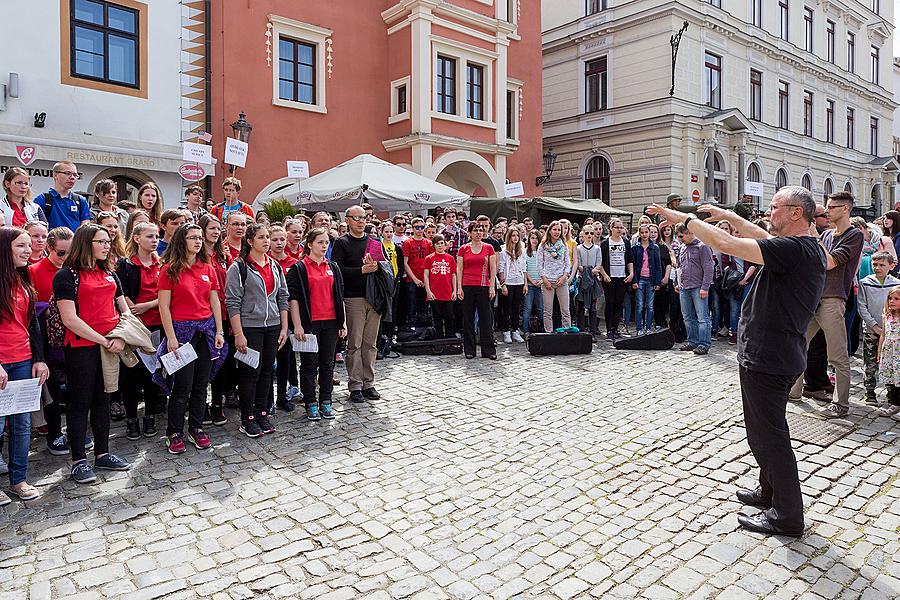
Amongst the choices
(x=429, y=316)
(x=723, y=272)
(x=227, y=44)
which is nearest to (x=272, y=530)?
(x=429, y=316)

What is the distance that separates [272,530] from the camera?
4.01 metres

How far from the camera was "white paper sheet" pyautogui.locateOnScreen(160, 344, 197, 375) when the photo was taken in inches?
203

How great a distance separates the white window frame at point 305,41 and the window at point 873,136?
39.9 metres

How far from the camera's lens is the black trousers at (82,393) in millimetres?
4703

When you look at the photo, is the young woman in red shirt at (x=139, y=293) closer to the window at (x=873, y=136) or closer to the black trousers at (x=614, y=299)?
the black trousers at (x=614, y=299)

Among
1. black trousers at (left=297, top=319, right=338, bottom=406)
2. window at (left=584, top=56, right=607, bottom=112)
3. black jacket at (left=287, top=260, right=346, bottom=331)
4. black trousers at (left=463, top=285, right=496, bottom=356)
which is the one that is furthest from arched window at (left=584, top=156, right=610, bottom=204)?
black trousers at (left=297, top=319, right=338, bottom=406)

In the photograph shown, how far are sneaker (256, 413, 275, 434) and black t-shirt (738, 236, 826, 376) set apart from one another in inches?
161

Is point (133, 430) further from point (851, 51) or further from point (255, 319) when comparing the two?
point (851, 51)

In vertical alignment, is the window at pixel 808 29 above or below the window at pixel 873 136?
above

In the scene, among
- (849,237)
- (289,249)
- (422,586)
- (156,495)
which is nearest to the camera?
(422,586)

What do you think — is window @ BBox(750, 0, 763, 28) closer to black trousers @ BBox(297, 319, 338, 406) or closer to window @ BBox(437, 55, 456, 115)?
window @ BBox(437, 55, 456, 115)

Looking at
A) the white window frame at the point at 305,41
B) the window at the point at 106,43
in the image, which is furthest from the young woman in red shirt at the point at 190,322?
the white window frame at the point at 305,41

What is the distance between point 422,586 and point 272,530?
115cm

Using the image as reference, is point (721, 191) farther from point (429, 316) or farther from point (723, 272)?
point (429, 316)
